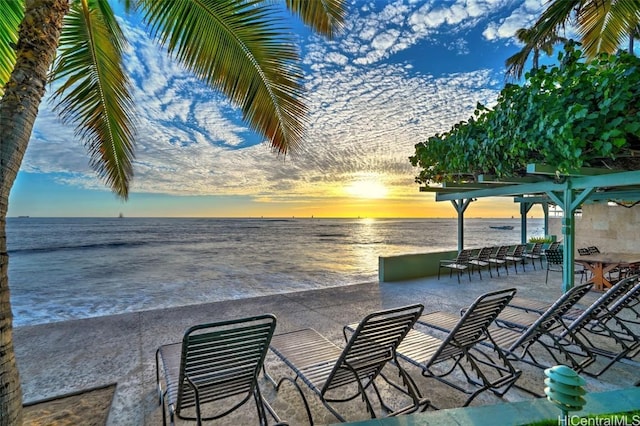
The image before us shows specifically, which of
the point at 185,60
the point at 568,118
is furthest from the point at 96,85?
the point at 568,118

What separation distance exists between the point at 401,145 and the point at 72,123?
9952mm

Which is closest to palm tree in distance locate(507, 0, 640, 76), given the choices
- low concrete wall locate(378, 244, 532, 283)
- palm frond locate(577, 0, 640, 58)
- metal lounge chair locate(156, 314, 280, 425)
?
palm frond locate(577, 0, 640, 58)

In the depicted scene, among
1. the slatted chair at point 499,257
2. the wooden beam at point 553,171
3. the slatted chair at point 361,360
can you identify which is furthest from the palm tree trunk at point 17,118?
the slatted chair at point 499,257

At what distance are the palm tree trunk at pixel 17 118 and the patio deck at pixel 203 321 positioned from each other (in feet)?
3.57

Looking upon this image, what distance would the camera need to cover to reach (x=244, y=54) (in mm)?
2990

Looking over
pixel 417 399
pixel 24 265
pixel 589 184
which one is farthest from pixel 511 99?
pixel 24 265

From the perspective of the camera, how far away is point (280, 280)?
11.5 m

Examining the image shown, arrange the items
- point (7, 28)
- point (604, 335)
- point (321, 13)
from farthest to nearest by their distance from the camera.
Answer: point (321, 13), point (604, 335), point (7, 28)

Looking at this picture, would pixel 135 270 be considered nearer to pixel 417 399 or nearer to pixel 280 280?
pixel 280 280

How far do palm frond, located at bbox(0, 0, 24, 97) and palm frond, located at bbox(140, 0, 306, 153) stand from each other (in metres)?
0.89

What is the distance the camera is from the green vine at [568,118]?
10.1ft

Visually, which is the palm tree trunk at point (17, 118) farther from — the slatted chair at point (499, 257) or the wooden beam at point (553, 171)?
the slatted chair at point (499, 257)

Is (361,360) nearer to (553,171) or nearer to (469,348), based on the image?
(469,348)

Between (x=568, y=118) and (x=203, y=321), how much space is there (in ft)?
17.1
